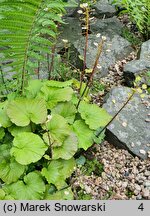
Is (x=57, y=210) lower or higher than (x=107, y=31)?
lower

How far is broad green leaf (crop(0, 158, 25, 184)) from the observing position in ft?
8.04

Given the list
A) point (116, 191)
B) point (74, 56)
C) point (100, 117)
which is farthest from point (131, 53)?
point (116, 191)

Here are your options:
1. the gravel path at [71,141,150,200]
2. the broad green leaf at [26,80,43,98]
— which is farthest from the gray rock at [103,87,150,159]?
the broad green leaf at [26,80,43,98]

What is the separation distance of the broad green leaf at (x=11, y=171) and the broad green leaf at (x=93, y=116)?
1.92ft

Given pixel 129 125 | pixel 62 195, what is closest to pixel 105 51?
pixel 129 125

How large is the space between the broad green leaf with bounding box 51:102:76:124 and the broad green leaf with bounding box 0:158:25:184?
1.68ft

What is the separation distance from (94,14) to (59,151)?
7.81 ft

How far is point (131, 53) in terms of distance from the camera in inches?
157

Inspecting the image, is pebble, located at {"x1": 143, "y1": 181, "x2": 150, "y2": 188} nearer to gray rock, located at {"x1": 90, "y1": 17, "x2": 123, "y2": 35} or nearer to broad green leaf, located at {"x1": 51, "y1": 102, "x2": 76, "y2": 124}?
broad green leaf, located at {"x1": 51, "y1": 102, "x2": 76, "y2": 124}

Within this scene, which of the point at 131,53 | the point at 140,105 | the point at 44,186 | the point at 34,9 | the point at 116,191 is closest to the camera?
the point at 34,9

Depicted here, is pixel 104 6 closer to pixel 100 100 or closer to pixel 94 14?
pixel 94 14

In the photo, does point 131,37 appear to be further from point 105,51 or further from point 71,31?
point 71,31

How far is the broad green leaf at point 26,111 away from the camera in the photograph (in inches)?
101

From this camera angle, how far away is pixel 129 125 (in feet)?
9.98
